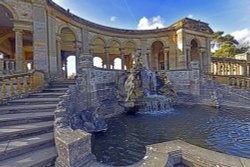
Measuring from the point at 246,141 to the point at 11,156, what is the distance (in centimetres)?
661

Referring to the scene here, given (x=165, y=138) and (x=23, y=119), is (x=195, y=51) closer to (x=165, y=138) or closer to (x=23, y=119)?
(x=165, y=138)

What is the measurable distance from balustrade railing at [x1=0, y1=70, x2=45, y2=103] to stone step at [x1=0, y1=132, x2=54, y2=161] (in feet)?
10.5

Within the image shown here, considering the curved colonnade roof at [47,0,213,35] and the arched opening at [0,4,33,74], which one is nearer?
the arched opening at [0,4,33,74]

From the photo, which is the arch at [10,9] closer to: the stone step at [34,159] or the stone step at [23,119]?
the stone step at [23,119]

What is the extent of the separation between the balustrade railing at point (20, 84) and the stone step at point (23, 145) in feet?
10.5

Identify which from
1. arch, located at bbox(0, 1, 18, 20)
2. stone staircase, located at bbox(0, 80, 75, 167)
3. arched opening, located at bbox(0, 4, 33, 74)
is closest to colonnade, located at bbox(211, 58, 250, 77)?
arched opening, located at bbox(0, 4, 33, 74)

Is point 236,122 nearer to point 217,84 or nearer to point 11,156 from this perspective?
point 217,84

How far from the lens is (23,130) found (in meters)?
4.12

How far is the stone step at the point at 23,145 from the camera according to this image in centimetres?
338

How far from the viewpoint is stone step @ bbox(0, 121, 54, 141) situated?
3.94m

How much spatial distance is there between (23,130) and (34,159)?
1135mm

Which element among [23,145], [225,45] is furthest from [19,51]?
[225,45]

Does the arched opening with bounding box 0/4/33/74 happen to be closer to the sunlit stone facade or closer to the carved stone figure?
the sunlit stone facade

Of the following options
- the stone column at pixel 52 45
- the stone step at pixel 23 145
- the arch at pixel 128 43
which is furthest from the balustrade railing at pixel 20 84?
the arch at pixel 128 43
